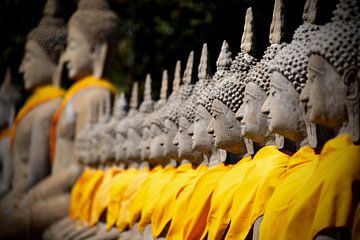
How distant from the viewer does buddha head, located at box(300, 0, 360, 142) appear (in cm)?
365

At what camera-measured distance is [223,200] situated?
471cm

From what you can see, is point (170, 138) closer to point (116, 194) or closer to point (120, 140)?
point (116, 194)

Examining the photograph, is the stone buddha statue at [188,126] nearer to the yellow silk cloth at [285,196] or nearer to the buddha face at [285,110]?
the buddha face at [285,110]

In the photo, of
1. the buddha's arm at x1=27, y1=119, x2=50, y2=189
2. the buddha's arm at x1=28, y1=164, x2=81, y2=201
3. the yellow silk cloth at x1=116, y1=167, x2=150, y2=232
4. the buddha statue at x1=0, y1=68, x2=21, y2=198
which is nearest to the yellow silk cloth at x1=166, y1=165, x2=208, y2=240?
the yellow silk cloth at x1=116, y1=167, x2=150, y2=232

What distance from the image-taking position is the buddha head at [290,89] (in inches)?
163

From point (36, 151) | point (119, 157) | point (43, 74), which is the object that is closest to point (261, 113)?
point (119, 157)

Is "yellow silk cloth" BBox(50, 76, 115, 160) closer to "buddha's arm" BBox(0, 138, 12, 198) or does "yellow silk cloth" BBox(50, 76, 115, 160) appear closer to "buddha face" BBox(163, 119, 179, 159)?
"buddha's arm" BBox(0, 138, 12, 198)

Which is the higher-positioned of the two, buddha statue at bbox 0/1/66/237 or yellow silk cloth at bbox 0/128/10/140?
buddha statue at bbox 0/1/66/237

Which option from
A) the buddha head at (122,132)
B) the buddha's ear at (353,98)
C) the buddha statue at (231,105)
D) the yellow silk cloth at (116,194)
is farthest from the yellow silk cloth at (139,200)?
the buddha's ear at (353,98)

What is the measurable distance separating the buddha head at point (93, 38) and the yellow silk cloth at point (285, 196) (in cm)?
678

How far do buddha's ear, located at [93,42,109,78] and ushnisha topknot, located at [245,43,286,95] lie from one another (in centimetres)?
605

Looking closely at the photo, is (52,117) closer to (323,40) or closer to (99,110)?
(99,110)

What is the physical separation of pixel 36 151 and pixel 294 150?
6928 mm

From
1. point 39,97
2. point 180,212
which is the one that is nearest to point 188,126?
point 180,212
